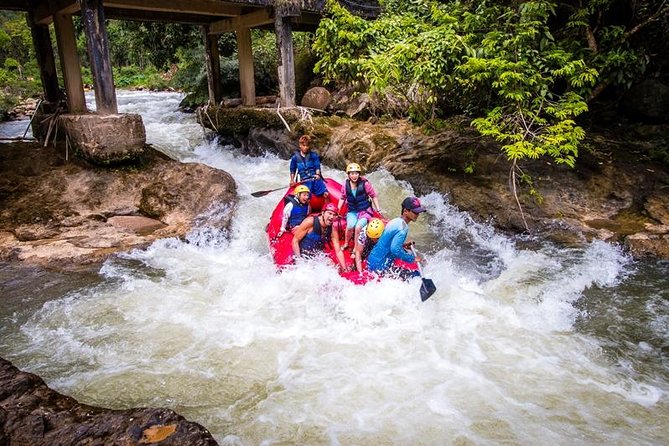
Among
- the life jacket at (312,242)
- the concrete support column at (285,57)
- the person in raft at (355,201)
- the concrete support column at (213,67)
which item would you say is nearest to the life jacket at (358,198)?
the person in raft at (355,201)

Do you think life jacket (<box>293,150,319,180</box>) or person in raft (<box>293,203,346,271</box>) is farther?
life jacket (<box>293,150,319,180</box>)

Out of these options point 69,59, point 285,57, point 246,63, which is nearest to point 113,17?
point 69,59

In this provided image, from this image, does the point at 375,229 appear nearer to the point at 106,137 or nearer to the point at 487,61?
the point at 487,61

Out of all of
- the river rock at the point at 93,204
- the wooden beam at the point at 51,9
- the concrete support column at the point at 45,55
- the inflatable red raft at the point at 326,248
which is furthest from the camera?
the concrete support column at the point at 45,55

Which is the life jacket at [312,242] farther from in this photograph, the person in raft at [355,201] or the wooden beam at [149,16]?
the wooden beam at [149,16]

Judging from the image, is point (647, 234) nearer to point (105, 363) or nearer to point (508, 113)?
point (508, 113)

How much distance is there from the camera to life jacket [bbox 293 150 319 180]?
6.98 metres

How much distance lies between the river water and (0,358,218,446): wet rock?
0.65 metres

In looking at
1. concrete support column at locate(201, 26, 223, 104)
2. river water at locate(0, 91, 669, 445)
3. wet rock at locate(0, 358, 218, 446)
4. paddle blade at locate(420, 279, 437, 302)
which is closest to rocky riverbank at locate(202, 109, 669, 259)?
river water at locate(0, 91, 669, 445)

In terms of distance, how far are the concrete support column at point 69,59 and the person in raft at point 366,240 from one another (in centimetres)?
658

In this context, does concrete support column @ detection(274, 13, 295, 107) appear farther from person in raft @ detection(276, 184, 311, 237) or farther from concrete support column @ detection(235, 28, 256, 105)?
person in raft @ detection(276, 184, 311, 237)

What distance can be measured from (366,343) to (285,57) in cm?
737

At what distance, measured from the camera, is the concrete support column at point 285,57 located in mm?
9531

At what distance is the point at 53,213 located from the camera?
6.93 m
